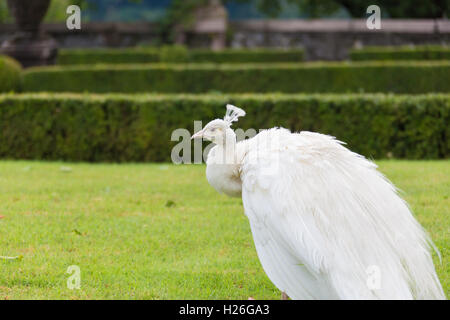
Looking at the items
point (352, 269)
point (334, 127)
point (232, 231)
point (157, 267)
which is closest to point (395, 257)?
point (352, 269)

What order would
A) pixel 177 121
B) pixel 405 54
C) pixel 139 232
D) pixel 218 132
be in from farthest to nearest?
1. pixel 405 54
2. pixel 177 121
3. pixel 139 232
4. pixel 218 132

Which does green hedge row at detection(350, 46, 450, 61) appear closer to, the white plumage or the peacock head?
the peacock head

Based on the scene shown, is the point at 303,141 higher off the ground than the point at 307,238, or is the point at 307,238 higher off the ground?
the point at 303,141

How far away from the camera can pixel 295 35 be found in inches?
923

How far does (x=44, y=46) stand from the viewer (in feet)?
57.3

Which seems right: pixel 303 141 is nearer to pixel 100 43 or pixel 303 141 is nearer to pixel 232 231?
pixel 232 231

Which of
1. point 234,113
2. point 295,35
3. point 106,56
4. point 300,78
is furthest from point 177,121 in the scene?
point 295,35

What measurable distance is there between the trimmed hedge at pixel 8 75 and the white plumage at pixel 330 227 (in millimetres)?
11197

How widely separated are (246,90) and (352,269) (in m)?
10.6

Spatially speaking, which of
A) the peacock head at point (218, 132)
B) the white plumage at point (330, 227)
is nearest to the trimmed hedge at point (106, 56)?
the peacock head at point (218, 132)

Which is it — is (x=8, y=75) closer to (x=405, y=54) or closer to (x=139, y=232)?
(x=139, y=232)

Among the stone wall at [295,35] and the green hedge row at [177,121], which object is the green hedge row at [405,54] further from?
the green hedge row at [177,121]

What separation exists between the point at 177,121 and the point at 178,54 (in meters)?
10.9

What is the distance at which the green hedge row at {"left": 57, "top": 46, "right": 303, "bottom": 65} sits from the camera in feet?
63.6
